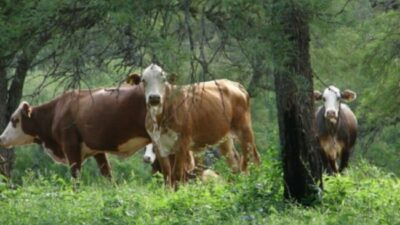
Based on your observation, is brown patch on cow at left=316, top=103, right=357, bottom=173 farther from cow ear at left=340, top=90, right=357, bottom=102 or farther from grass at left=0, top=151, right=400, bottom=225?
grass at left=0, top=151, right=400, bottom=225

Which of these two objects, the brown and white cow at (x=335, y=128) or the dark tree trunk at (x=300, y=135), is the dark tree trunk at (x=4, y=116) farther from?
the dark tree trunk at (x=300, y=135)

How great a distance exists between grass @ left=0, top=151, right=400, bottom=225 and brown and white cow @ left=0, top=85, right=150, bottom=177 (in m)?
3.86

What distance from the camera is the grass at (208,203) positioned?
10.1 meters

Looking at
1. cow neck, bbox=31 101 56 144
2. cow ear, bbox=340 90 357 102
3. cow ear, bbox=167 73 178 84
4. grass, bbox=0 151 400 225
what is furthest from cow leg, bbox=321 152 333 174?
cow ear, bbox=167 73 178 84

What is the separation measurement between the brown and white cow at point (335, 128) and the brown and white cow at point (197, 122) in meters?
1.37

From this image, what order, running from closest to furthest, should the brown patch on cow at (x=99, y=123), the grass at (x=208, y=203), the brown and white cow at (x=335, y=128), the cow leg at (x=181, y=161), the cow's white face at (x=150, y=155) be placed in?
the grass at (x=208, y=203) < the cow leg at (x=181, y=161) < the brown patch on cow at (x=99, y=123) < the cow's white face at (x=150, y=155) < the brown and white cow at (x=335, y=128)

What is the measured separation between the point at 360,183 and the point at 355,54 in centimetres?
467

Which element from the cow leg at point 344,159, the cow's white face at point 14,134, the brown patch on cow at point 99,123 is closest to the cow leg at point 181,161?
the brown patch on cow at point 99,123

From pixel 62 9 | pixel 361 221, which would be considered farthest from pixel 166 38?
pixel 361 221

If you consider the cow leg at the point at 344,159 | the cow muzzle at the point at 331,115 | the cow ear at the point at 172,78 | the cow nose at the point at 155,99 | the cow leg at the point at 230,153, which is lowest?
the cow leg at the point at 344,159

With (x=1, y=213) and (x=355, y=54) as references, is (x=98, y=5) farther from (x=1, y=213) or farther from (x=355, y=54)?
(x=355, y=54)

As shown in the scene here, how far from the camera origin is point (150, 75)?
13562mm

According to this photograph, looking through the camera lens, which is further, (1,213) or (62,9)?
(1,213)

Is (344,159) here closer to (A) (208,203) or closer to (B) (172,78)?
(A) (208,203)
